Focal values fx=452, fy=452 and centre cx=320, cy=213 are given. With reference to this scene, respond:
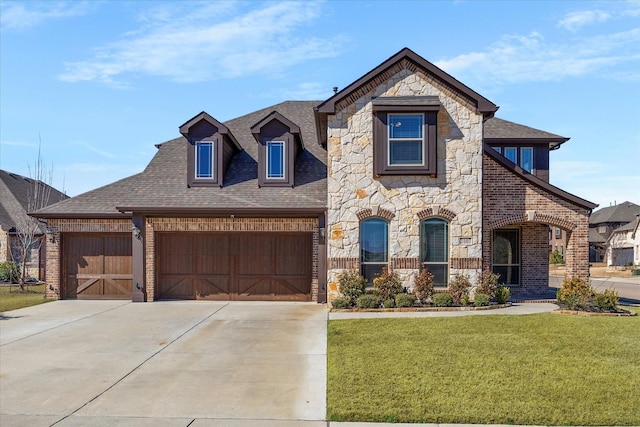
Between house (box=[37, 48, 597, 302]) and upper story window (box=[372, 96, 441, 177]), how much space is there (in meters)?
0.04

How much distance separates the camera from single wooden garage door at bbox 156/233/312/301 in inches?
648

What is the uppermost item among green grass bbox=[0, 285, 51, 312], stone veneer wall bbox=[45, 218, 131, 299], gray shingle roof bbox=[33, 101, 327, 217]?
gray shingle roof bbox=[33, 101, 327, 217]

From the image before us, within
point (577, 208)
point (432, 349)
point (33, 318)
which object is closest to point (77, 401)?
point (432, 349)

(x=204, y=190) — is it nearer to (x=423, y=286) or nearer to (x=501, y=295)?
(x=423, y=286)

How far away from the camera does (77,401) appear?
689 cm

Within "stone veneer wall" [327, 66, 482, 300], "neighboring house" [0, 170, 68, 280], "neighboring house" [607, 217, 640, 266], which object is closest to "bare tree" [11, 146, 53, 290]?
"neighboring house" [0, 170, 68, 280]

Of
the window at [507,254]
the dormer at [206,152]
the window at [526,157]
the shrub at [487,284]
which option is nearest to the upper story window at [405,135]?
the shrub at [487,284]

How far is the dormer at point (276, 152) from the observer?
16.8 m

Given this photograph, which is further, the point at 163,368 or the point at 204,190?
the point at 204,190

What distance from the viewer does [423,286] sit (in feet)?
46.8

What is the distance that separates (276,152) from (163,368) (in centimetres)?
1008

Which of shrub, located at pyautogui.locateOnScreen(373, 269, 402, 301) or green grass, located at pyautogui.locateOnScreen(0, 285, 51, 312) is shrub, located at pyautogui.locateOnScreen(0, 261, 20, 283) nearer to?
green grass, located at pyautogui.locateOnScreen(0, 285, 51, 312)

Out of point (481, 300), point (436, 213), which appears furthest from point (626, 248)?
point (436, 213)

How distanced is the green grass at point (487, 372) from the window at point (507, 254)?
18.9 feet
